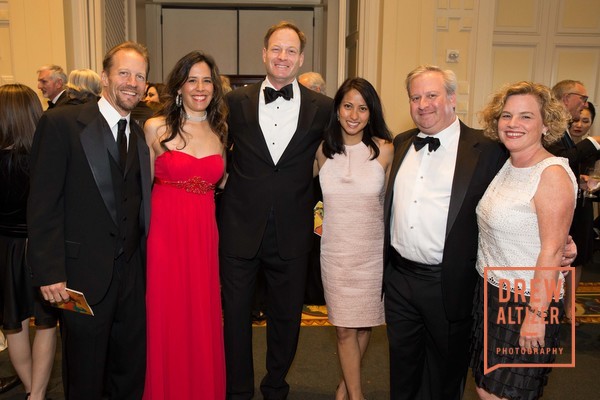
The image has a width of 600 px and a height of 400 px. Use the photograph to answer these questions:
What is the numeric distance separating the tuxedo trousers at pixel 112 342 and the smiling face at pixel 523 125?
5.76ft

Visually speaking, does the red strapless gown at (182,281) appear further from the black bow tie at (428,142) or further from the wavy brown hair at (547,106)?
the wavy brown hair at (547,106)

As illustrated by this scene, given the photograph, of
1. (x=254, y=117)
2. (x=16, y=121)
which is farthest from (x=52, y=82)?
(x=254, y=117)

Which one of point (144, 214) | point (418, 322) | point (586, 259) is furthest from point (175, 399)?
point (586, 259)

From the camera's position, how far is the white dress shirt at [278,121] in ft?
9.22

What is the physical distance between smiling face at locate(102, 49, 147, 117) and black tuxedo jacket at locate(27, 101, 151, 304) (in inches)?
3.8

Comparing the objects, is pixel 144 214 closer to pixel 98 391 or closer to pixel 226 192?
pixel 226 192

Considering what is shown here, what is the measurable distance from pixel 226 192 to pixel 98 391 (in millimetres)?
1165

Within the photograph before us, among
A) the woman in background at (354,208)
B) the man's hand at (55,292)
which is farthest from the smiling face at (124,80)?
the woman in background at (354,208)

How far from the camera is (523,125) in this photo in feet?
6.79

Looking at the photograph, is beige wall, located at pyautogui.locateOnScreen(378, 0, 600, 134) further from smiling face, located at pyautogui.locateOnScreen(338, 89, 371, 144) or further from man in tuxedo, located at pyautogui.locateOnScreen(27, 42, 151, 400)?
man in tuxedo, located at pyautogui.locateOnScreen(27, 42, 151, 400)

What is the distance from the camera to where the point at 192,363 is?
8.98 feet

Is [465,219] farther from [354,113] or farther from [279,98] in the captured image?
[279,98]

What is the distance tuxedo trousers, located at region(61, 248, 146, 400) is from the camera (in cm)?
232

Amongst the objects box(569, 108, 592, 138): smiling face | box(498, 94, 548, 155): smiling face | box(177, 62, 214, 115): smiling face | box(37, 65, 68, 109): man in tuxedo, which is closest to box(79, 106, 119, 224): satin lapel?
box(177, 62, 214, 115): smiling face
